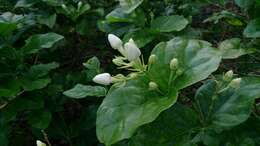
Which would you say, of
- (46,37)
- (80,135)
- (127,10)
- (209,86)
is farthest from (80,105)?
(209,86)

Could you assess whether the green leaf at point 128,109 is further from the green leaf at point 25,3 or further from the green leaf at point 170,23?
the green leaf at point 25,3

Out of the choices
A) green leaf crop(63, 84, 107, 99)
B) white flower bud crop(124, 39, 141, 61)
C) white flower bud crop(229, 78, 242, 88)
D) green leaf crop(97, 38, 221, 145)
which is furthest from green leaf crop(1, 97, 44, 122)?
white flower bud crop(229, 78, 242, 88)

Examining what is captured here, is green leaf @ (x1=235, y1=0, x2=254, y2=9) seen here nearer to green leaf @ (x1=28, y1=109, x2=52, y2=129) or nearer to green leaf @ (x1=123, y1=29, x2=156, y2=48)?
green leaf @ (x1=123, y1=29, x2=156, y2=48)

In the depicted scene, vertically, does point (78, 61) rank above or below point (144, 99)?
below

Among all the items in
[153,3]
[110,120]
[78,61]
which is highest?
[110,120]

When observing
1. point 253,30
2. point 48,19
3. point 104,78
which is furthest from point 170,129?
point 48,19

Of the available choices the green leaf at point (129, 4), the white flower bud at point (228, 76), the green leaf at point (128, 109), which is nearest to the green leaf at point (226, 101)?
the white flower bud at point (228, 76)

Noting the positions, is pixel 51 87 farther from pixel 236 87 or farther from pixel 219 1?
pixel 236 87

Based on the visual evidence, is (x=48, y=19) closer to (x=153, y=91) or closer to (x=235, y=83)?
(x=153, y=91)
